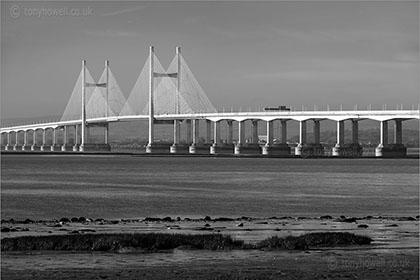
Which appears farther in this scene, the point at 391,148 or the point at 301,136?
the point at 301,136

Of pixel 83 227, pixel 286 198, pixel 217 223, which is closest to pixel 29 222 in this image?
pixel 83 227

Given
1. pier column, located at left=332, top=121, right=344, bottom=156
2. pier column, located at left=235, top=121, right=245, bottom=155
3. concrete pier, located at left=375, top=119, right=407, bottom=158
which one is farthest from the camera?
pier column, located at left=235, top=121, right=245, bottom=155

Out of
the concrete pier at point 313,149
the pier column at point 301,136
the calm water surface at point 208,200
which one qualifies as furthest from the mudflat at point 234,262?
the concrete pier at point 313,149

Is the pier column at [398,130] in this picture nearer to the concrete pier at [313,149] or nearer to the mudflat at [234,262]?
the concrete pier at [313,149]

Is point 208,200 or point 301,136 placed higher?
point 301,136

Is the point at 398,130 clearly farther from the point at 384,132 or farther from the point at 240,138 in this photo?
the point at 240,138

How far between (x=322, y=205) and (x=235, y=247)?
2311 centimetres

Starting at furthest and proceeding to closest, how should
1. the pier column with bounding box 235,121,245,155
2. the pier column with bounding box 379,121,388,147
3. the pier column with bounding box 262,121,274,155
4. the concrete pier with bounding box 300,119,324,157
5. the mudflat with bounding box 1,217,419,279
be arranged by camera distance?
the pier column with bounding box 235,121,245,155 → the concrete pier with bounding box 300,119,324,157 → the pier column with bounding box 262,121,274,155 → the pier column with bounding box 379,121,388,147 → the mudflat with bounding box 1,217,419,279

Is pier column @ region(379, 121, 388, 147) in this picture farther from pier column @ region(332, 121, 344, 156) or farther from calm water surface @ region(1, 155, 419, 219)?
calm water surface @ region(1, 155, 419, 219)

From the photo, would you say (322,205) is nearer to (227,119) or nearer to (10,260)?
(10,260)

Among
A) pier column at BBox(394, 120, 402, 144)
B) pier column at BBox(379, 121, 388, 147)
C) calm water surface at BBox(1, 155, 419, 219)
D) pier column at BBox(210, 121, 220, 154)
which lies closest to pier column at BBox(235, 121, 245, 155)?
pier column at BBox(210, 121, 220, 154)

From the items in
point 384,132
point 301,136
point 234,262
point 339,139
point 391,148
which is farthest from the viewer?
point 301,136

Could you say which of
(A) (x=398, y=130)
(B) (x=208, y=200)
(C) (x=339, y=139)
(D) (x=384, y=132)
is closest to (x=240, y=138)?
(C) (x=339, y=139)

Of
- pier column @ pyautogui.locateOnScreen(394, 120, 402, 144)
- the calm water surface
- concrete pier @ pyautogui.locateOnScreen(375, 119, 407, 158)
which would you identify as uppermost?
pier column @ pyautogui.locateOnScreen(394, 120, 402, 144)
